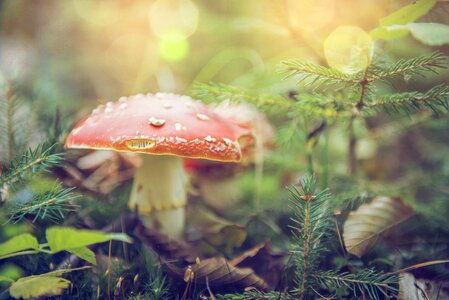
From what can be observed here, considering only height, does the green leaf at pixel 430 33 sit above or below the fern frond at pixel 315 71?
above

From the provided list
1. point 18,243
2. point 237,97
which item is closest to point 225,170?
point 237,97

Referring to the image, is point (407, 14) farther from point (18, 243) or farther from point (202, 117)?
point (18, 243)

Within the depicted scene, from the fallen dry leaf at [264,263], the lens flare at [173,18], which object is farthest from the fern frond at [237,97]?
the lens flare at [173,18]

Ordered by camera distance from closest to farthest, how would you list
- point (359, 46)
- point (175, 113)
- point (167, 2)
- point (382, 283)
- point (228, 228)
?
point (382, 283)
point (359, 46)
point (175, 113)
point (228, 228)
point (167, 2)

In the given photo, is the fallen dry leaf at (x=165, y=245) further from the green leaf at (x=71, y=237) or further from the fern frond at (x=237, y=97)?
the fern frond at (x=237, y=97)

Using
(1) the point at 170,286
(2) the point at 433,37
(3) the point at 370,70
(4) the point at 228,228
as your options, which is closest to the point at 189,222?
(4) the point at 228,228

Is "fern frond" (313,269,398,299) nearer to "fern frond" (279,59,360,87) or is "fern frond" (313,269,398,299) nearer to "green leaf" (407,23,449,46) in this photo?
"fern frond" (279,59,360,87)

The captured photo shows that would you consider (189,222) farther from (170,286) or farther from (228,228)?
(170,286)
